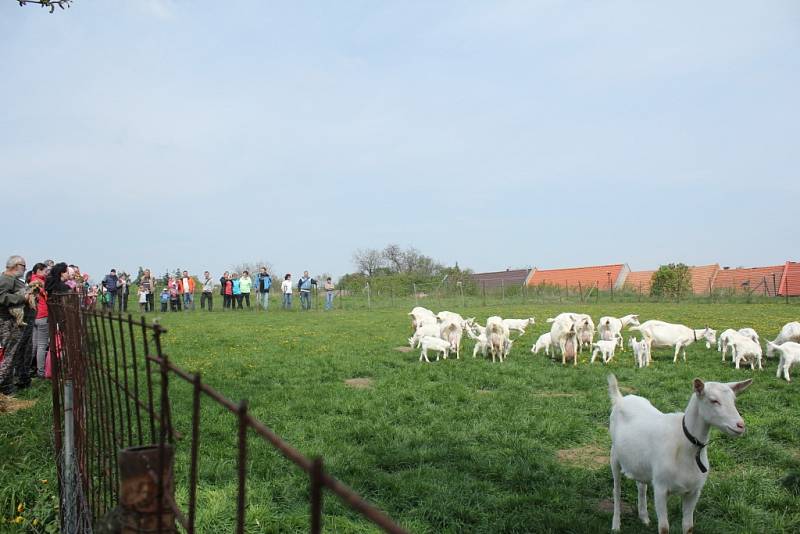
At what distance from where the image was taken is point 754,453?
247 inches

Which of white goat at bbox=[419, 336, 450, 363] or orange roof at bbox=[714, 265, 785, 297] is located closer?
white goat at bbox=[419, 336, 450, 363]

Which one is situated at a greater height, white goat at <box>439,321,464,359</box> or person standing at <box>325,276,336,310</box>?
person standing at <box>325,276,336,310</box>

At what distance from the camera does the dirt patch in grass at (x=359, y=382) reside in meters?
9.79

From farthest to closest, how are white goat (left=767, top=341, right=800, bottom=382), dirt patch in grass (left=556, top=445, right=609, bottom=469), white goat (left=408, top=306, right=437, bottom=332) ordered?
white goat (left=408, top=306, right=437, bottom=332)
white goat (left=767, top=341, right=800, bottom=382)
dirt patch in grass (left=556, top=445, right=609, bottom=469)

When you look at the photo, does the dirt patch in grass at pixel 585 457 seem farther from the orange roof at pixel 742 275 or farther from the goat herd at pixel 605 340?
the orange roof at pixel 742 275

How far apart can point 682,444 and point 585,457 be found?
7.52ft

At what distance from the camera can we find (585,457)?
632cm

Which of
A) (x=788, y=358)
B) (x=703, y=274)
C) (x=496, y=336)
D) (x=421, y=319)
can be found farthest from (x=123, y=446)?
(x=703, y=274)

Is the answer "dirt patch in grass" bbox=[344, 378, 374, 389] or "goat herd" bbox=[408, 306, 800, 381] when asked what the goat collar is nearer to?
"dirt patch in grass" bbox=[344, 378, 374, 389]

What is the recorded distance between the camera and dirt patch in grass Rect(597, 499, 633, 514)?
194 inches

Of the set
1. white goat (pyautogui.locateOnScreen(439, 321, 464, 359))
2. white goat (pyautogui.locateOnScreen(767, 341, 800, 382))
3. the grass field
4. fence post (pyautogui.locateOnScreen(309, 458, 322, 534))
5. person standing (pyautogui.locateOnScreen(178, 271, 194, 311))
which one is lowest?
the grass field

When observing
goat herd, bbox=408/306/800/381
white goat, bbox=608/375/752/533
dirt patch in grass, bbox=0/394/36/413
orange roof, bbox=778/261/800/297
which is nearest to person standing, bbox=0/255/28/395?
dirt patch in grass, bbox=0/394/36/413

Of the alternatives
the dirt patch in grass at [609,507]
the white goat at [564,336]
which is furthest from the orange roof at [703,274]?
the dirt patch in grass at [609,507]

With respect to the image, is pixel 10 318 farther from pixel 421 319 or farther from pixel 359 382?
pixel 421 319
